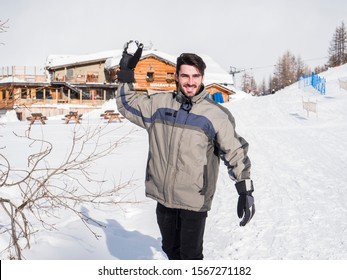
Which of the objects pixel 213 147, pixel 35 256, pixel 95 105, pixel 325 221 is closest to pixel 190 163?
pixel 213 147

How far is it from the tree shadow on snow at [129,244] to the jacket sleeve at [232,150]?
184 centimetres

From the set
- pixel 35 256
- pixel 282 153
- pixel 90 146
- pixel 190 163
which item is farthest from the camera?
pixel 90 146

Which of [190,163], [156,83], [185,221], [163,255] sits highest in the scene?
[156,83]

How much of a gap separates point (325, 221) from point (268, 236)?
3.41 feet

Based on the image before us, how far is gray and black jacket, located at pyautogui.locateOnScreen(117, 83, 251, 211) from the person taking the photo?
2758 millimetres

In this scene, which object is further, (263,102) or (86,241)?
(263,102)

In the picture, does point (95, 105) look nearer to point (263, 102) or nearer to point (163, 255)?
point (263, 102)

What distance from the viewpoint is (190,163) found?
9.14 ft

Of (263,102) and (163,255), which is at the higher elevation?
(263,102)

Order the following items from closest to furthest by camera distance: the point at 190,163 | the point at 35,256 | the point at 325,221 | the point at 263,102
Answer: the point at 190,163 → the point at 35,256 → the point at 325,221 → the point at 263,102

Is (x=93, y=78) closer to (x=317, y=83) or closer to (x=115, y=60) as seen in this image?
(x=115, y=60)

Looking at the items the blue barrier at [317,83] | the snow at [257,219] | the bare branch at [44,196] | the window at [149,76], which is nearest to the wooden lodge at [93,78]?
the window at [149,76]

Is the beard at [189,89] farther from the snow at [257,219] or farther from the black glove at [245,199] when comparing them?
the snow at [257,219]

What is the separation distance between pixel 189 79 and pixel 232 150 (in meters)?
0.65
